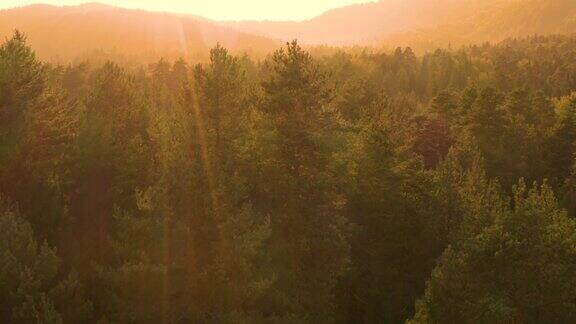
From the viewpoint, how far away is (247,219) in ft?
69.6

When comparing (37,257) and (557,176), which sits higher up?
(37,257)

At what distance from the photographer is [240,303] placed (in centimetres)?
2105

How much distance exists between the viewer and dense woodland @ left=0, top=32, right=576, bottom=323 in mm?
20734

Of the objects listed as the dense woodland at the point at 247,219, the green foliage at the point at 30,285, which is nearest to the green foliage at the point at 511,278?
the dense woodland at the point at 247,219

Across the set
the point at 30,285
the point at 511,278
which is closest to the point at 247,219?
the point at 30,285

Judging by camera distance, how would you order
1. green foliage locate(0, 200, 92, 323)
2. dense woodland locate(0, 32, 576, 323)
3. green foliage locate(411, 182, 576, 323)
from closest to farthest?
green foliage locate(0, 200, 92, 323) < dense woodland locate(0, 32, 576, 323) < green foliage locate(411, 182, 576, 323)

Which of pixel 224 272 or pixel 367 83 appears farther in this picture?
pixel 367 83

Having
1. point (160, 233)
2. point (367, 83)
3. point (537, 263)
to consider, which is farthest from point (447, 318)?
point (367, 83)

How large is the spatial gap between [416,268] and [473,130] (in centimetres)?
2500

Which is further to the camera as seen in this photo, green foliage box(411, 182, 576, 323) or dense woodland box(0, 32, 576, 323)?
green foliage box(411, 182, 576, 323)

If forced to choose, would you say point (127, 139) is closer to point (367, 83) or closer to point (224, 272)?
point (224, 272)

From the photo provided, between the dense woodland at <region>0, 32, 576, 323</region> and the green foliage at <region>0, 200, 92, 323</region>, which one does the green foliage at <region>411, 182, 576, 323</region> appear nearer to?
the dense woodland at <region>0, 32, 576, 323</region>

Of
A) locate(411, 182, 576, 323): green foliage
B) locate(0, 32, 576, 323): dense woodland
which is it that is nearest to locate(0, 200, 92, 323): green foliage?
locate(0, 32, 576, 323): dense woodland

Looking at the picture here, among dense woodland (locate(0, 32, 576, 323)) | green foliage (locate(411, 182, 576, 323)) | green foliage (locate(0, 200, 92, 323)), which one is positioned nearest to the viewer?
green foliage (locate(0, 200, 92, 323))
